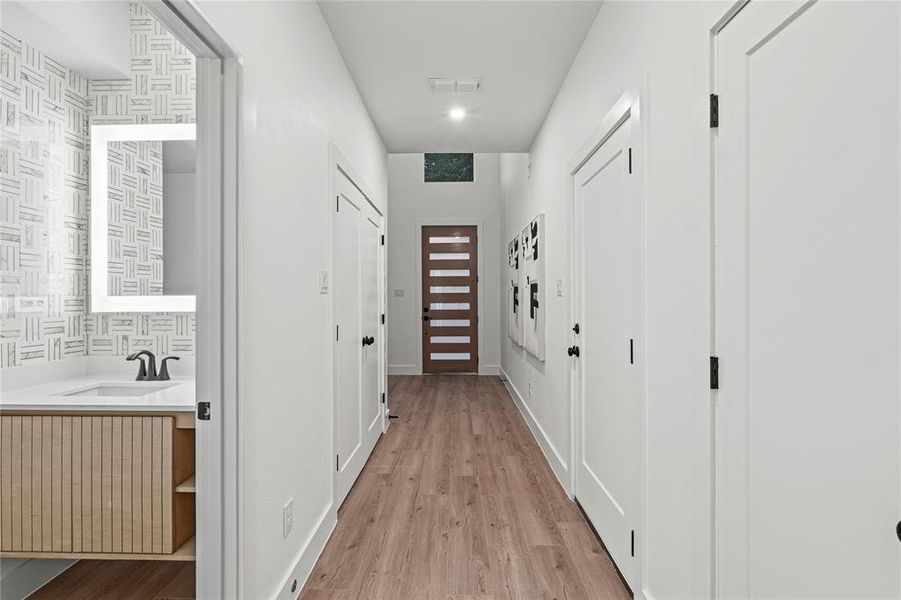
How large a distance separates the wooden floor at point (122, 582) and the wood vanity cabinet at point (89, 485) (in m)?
0.31

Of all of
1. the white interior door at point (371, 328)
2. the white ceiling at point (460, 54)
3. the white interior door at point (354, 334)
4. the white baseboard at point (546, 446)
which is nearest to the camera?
the white ceiling at point (460, 54)

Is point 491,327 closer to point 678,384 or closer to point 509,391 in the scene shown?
point 509,391

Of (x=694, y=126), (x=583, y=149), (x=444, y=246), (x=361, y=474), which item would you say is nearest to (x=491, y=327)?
(x=444, y=246)

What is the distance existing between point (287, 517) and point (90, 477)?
0.70 meters

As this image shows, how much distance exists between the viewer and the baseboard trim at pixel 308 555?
1870 mm

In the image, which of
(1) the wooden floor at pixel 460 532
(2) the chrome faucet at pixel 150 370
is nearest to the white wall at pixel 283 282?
(1) the wooden floor at pixel 460 532

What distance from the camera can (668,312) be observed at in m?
1.60

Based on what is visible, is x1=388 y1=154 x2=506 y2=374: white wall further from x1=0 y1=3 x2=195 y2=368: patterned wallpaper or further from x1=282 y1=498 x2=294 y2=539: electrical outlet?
x1=282 y1=498 x2=294 y2=539: electrical outlet

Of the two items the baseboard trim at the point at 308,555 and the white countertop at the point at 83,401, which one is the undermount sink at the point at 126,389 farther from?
the baseboard trim at the point at 308,555

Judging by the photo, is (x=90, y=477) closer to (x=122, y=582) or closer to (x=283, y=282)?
(x=122, y=582)

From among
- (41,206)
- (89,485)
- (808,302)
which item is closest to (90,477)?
(89,485)

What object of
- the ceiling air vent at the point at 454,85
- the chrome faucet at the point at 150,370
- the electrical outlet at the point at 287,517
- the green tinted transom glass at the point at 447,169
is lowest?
the electrical outlet at the point at 287,517

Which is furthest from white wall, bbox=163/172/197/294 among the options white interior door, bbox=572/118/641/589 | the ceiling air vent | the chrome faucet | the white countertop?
white interior door, bbox=572/118/641/589

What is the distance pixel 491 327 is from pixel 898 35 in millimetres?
6682
